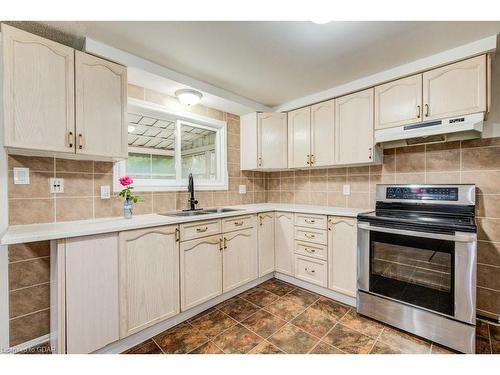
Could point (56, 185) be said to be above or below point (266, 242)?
above

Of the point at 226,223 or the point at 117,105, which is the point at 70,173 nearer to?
the point at 117,105

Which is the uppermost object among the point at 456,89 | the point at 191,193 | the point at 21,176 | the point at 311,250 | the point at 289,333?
the point at 456,89

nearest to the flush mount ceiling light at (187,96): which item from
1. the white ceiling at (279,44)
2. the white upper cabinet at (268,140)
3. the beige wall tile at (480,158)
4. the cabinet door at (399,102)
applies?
the white ceiling at (279,44)

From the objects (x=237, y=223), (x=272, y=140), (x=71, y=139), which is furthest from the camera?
(x=272, y=140)

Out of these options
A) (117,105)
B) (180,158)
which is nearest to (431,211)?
(180,158)

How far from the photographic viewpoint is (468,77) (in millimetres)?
1834

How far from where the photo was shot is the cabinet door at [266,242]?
271cm

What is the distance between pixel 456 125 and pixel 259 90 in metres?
1.88

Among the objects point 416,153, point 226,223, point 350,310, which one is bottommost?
point 350,310

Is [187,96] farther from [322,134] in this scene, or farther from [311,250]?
[311,250]

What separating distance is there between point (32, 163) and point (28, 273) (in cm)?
79

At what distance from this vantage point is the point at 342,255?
2.30 m

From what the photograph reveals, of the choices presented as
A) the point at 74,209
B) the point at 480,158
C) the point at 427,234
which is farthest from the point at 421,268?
the point at 74,209

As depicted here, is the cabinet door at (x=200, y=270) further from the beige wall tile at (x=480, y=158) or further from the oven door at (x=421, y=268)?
the beige wall tile at (x=480, y=158)
